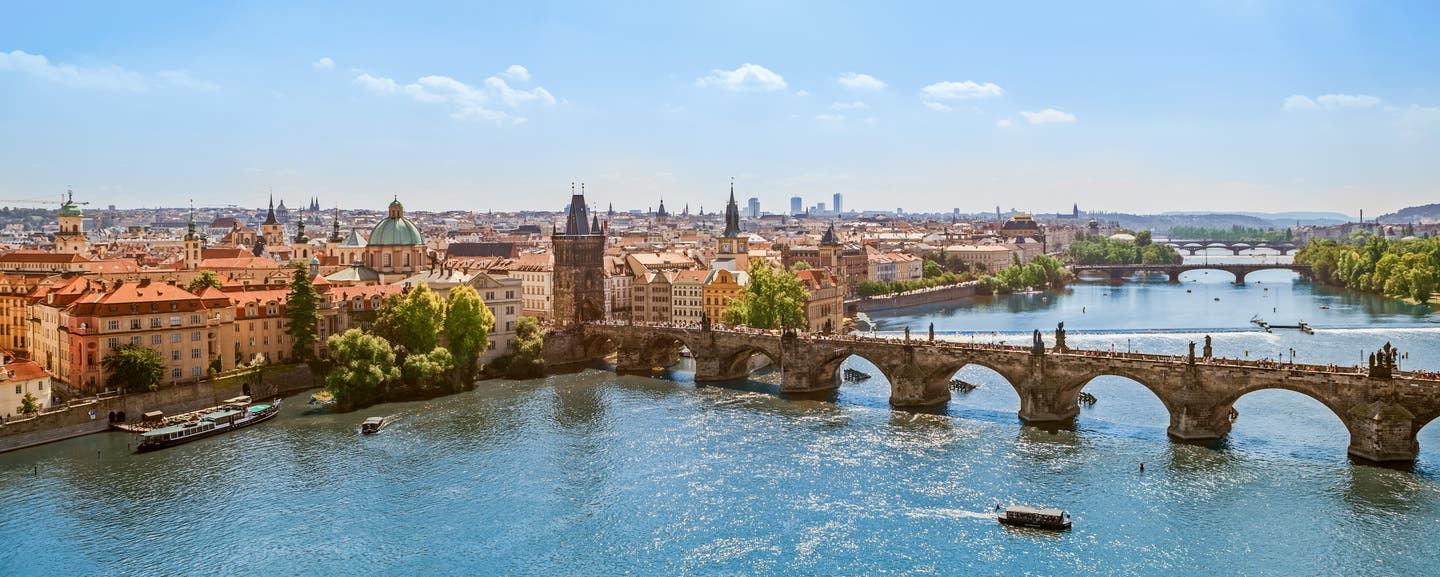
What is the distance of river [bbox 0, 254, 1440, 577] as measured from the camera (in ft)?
157

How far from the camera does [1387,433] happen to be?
191ft

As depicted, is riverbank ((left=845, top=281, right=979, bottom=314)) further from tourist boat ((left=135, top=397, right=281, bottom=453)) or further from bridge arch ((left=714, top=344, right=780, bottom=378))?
tourist boat ((left=135, top=397, right=281, bottom=453))

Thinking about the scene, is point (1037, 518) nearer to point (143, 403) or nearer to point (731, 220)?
point (143, 403)

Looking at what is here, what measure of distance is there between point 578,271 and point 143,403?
47.2m

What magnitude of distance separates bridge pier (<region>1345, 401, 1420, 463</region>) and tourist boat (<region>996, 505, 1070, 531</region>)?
787 inches

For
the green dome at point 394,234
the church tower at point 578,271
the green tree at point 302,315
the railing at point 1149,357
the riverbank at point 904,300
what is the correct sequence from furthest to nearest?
the riverbank at point 904,300
the green dome at point 394,234
the church tower at point 578,271
the green tree at point 302,315
the railing at point 1149,357

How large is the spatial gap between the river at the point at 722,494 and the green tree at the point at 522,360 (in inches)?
574

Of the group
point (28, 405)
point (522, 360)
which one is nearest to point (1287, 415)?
point (522, 360)

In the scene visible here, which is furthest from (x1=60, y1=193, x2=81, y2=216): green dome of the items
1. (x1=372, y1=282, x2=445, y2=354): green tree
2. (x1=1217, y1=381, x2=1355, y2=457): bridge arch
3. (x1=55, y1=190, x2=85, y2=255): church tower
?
(x1=1217, y1=381, x2=1355, y2=457): bridge arch

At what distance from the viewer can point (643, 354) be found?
333 feet

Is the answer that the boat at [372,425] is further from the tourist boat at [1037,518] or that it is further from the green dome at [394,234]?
the green dome at [394,234]

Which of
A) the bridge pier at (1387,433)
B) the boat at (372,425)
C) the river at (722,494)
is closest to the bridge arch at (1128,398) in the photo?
the river at (722,494)

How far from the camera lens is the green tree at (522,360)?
3816 inches

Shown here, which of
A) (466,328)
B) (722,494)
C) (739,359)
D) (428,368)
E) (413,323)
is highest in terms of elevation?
(413,323)
